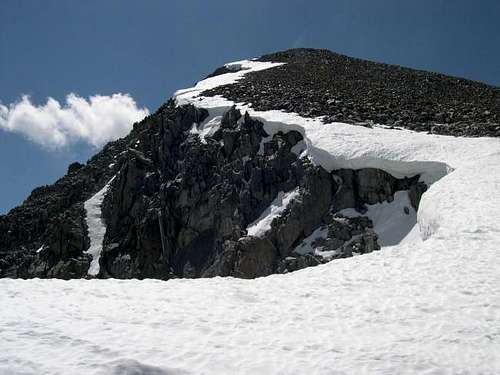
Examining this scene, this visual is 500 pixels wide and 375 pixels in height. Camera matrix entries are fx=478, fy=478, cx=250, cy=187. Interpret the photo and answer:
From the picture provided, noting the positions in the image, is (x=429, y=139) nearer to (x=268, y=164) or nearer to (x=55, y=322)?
(x=268, y=164)

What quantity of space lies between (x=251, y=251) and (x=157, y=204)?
1673cm

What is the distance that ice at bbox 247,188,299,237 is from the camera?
98.5ft

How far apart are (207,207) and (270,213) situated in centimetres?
766

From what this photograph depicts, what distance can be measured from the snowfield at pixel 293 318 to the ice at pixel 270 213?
1262 centimetres

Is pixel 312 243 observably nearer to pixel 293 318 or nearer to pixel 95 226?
pixel 293 318

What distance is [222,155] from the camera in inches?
1537

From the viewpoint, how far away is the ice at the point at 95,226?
42.7 metres

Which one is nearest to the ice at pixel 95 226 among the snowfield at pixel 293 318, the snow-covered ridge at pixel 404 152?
the snow-covered ridge at pixel 404 152

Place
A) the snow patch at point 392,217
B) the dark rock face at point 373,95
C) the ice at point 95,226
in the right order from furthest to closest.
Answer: the ice at point 95,226, the dark rock face at point 373,95, the snow patch at point 392,217

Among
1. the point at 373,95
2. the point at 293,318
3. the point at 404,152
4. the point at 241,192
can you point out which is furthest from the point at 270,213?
the point at 373,95

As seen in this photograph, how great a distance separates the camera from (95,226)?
47156 mm

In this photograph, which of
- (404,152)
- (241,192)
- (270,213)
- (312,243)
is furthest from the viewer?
(241,192)

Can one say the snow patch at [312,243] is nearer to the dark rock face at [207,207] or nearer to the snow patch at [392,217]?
the dark rock face at [207,207]

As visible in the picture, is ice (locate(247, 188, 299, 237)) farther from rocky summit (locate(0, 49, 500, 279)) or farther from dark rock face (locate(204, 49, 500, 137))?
dark rock face (locate(204, 49, 500, 137))
